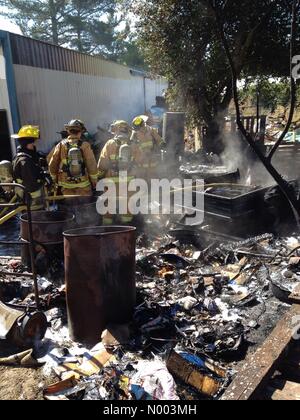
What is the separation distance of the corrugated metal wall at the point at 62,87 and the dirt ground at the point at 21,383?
8633 mm

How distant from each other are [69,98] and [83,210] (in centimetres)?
1124

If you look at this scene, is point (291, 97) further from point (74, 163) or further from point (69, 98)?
point (69, 98)

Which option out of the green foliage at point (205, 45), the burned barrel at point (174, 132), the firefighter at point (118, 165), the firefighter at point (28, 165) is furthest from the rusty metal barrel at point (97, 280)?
the green foliage at point (205, 45)

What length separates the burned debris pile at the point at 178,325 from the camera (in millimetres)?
2867

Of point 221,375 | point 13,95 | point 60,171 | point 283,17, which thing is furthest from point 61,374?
point 283,17

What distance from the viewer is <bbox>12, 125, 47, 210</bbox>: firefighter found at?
5.21 meters

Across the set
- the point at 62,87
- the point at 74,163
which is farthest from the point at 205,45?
the point at 74,163

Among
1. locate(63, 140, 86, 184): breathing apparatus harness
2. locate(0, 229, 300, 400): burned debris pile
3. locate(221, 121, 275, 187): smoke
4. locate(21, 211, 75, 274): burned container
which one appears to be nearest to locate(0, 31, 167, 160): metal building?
locate(63, 140, 86, 184): breathing apparatus harness

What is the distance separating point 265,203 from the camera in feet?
19.2

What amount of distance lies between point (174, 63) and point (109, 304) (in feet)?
28.8

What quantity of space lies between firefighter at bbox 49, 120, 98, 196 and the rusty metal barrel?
253cm

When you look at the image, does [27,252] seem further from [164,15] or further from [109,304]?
[164,15]

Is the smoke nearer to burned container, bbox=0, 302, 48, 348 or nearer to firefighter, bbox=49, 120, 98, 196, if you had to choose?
firefighter, bbox=49, 120, 98, 196

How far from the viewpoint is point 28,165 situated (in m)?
5.18
